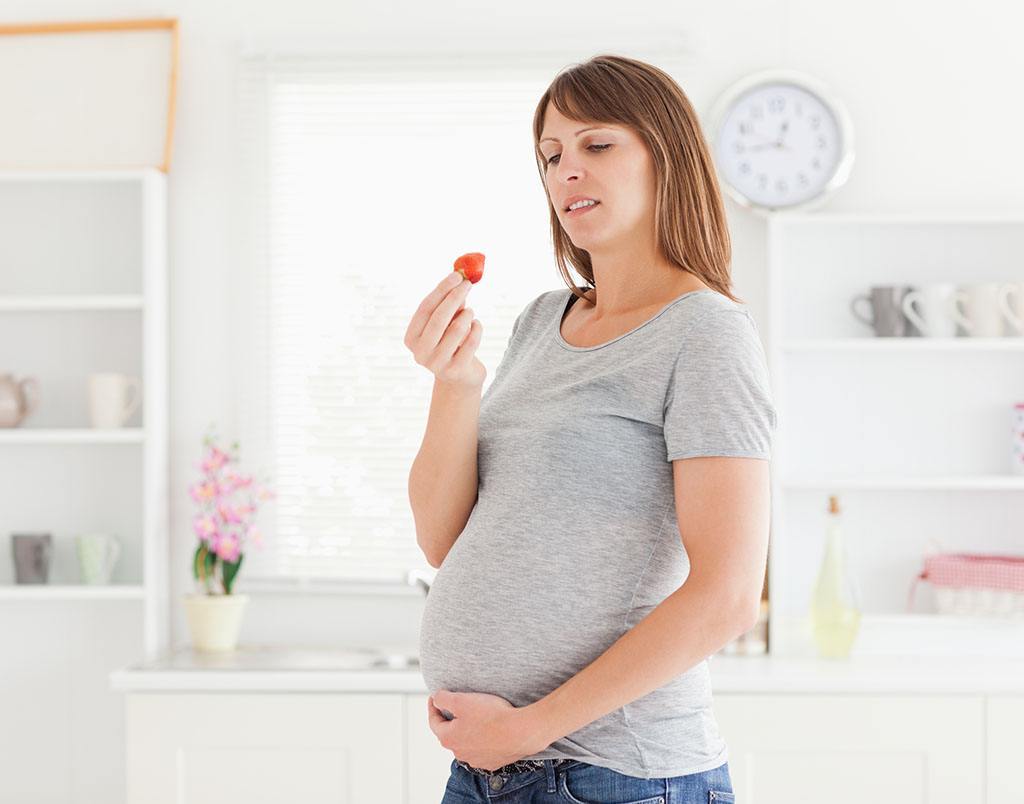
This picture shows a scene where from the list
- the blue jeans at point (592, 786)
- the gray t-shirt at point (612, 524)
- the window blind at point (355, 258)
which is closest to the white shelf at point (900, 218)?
the window blind at point (355, 258)

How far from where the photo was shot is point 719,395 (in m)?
1.02

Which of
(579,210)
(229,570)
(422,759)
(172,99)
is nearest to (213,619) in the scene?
(229,570)

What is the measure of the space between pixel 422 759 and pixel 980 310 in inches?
58.7

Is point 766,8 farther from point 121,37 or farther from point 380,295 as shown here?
point 121,37

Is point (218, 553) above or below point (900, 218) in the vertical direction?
below

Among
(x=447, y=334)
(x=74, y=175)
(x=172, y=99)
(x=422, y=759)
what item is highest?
(x=172, y=99)

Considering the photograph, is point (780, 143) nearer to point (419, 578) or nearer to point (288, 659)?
point (419, 578)

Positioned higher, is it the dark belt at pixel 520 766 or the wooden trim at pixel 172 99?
the wooden trim at pixel 172 99

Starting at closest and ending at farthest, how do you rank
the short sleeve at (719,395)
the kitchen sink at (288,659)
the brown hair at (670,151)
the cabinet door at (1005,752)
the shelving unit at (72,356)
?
A: the short sleeve at (719,395) < the brown hair at (670,151) < the cabinet door at (1005,752) < the kitchen sink at (288,659) < the shelving unit at (72,356)

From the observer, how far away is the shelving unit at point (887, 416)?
271cm

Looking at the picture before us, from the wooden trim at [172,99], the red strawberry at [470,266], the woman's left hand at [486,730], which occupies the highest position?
the wooden trim at [172,99]

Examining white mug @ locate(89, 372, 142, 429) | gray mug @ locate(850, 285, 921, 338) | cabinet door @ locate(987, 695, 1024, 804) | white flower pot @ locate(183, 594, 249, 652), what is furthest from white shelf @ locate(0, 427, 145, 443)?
cabinet door @ locate(987, 695, 1024, 804)

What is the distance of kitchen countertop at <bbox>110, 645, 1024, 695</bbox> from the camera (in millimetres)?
2295

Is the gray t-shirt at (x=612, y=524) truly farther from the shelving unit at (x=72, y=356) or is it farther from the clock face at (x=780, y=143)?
the shelving unit at (x=72, y=356)
